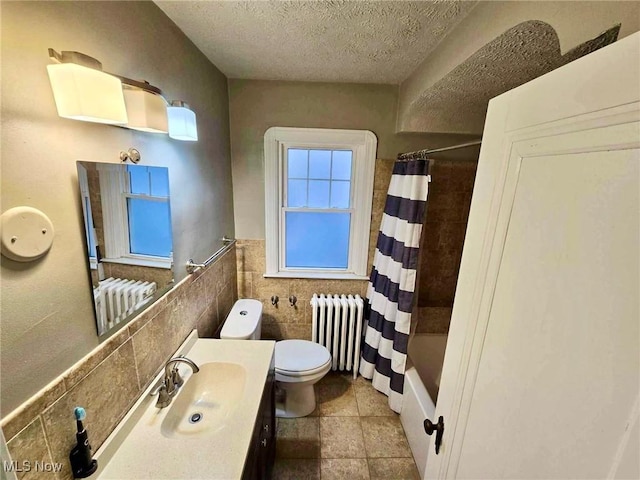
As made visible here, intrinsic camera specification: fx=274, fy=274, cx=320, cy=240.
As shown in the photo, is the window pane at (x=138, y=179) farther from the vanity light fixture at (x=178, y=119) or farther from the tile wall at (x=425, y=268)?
the tile wall at (x=425, y=268)

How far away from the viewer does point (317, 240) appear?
2.51 m

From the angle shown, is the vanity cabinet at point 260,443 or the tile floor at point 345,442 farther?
the tile floor at point 345,442

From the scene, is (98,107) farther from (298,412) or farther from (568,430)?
(298,412)

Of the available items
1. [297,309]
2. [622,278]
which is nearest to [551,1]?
[622,278]

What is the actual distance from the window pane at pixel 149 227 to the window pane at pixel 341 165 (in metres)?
1.42

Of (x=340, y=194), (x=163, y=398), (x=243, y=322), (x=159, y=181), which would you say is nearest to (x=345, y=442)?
(x=243, y=322)

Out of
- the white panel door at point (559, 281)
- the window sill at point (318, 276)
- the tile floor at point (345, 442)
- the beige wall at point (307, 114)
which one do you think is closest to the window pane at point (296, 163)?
the beige wall at point (307, 114)

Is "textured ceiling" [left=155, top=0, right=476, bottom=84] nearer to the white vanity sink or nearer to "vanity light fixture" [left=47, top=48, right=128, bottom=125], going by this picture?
"vanity light fixture" [left=47, top=48, right=128, bottom=125]

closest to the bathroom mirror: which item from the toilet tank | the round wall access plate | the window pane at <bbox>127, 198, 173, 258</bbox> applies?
the window pane at <bbox>127, 198, 173, 258</bbox>

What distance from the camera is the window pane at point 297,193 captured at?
2.38 meters

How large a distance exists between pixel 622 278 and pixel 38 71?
1.28 m

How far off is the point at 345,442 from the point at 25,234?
2053 millimetres

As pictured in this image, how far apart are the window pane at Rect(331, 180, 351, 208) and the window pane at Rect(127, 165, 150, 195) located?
1516 millimetres

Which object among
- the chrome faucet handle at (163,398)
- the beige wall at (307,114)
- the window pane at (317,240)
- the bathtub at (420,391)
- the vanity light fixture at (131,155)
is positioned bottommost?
the bathtub at (420,391)
